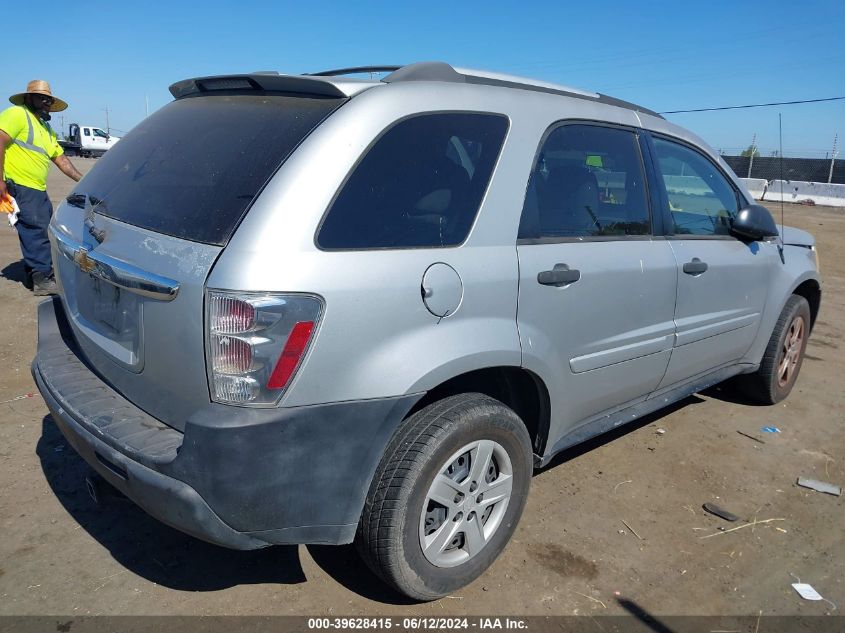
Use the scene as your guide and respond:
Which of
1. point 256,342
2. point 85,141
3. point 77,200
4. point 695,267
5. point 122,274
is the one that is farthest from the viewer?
point 85,141

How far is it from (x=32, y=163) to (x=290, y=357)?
5789mm

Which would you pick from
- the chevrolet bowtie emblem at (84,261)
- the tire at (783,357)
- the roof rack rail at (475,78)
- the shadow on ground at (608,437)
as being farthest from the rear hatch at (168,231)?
the tire at (783,357)

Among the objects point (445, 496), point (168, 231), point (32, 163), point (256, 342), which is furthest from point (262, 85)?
point (32, 163)

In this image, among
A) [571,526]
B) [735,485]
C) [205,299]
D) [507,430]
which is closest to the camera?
[205,299]

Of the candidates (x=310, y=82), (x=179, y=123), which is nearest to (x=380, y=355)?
(x=310, y=82)

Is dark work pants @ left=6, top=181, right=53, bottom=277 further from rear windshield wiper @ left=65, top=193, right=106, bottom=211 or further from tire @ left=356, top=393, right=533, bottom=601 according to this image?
tire @ left=356, top=393, right=533, bottom=601

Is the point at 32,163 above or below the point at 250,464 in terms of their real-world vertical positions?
above

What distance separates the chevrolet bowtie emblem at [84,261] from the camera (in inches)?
98.4

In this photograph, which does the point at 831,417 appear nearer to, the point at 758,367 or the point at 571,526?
the point at 758,367

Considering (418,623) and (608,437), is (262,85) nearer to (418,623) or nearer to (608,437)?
(418,623)

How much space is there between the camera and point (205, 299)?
6.73 feet

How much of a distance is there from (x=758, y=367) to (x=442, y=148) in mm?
3232

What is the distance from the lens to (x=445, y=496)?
2.53m

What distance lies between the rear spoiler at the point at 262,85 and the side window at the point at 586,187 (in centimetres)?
91
